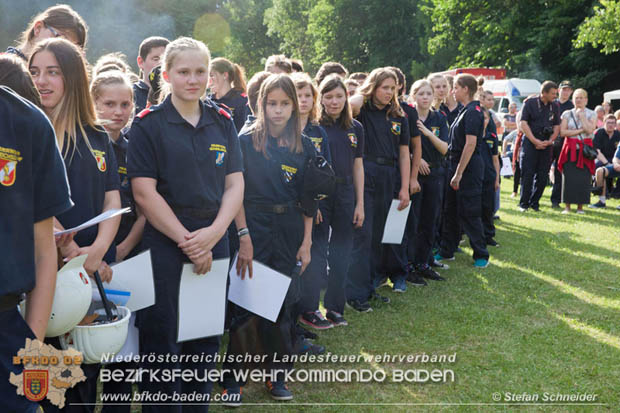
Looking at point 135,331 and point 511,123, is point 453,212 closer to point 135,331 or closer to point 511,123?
point 135,331

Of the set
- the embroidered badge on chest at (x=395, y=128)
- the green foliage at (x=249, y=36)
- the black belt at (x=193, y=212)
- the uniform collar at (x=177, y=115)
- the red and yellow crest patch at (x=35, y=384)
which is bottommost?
the red and yellow crest patch at (x=35, y=384)

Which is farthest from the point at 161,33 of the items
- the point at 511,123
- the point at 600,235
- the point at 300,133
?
the point at 300,133

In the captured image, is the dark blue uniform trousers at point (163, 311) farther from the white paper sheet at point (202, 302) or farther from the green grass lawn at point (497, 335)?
the green grass lawn at point (497, 335)

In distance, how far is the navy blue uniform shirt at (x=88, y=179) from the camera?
266cm

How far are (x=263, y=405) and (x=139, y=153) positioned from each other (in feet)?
5.92

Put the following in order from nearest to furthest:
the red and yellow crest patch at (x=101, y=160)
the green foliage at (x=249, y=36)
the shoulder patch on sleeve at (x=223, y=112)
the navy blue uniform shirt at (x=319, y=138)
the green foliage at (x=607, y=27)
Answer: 1. the red and yellow crest patch at (x=101, y=160)
2. the shoulder patch on sleeve at (x=223, y=112)
3. the navy blue uniform shirt at (x=319, y=138)
4. the green foliage at (x=607, y=27)
5. the green foliage at (x=249, y=36)

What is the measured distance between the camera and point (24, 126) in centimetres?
167

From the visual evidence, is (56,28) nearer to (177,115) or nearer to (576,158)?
(177,115)

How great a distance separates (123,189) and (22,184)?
66.4 inches

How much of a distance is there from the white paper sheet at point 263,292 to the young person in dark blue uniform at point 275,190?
19 cm

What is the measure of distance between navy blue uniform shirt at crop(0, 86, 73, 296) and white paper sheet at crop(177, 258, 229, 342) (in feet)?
4.39

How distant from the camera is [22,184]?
1659mm

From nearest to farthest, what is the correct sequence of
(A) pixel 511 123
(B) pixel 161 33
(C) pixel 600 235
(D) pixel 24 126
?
(D) pixel 24 126, (C) pixel 600 235, (A) pixel 511 123, (B) pixel 161 33

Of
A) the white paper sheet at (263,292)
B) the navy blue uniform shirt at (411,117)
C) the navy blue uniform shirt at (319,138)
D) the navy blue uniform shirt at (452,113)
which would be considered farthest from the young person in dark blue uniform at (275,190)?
the navy blue uniform shirt at (452,113)
